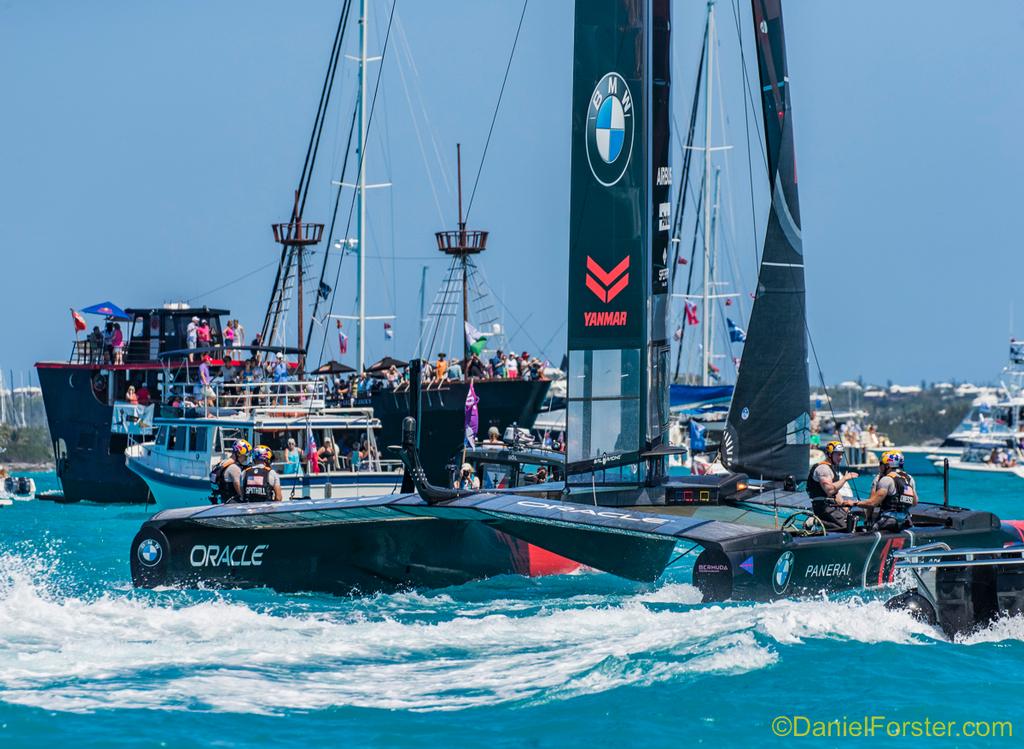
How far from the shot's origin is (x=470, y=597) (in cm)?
1648

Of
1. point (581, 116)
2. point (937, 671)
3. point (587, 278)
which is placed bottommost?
point (937, 671)

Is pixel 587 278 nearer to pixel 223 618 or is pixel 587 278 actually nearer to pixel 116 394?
pixel 223 618

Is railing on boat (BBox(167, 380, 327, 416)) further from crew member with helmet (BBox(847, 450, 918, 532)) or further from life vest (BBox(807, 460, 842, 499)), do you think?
crew member with helmet (BBox(847, 450, 918, 532))

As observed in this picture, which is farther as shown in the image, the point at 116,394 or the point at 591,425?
the point at 116,394

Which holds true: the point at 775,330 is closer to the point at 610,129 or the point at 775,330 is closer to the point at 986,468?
the point at 610,129

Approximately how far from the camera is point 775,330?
2064 cm

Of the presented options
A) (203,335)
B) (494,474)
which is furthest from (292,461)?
(203,335)

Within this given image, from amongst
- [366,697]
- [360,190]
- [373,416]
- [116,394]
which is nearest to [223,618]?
[366,697]

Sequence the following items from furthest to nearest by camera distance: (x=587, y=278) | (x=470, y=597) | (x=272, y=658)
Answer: (x=587, y=278) < (x=470, y=597) < (x=272, y=658)

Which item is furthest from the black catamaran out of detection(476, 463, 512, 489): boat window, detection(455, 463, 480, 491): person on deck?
detection(476, 463, 512, 489): boat window

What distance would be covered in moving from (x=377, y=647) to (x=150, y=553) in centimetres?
419

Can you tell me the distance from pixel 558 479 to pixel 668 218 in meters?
4.25

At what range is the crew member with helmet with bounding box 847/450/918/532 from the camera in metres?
16.7

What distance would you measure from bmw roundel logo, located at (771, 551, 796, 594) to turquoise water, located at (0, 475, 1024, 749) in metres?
0.18
